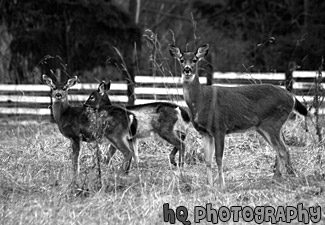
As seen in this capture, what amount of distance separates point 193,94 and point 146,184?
1283 mm

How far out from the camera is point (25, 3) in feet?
59.3

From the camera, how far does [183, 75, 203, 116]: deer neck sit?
336 inches

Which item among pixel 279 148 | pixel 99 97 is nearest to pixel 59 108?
pixel 99 97

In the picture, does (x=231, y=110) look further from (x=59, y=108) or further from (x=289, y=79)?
(x=289, y=79)

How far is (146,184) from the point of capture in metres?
7.93

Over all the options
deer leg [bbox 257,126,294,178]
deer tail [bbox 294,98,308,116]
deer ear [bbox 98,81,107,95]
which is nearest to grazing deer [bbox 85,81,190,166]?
deer ear [bbox 98,81,107,95]

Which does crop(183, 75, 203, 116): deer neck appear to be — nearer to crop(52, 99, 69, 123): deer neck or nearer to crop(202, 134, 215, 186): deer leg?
crop(202, 134, 215, 186): deer leg

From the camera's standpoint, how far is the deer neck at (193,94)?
28.0 feet

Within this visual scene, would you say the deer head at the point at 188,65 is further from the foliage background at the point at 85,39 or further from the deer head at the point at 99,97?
the foliage background at the point at 85,39

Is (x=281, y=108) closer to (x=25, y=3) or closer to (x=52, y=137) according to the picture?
(x=52, y=137)

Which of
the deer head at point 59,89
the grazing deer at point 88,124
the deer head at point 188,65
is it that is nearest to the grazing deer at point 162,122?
the grazing deer at point 88,124

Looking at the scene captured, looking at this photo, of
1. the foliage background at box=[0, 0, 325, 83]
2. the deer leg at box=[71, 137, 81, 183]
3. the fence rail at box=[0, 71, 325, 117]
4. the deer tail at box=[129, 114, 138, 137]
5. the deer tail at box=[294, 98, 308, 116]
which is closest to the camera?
the deer leg at box=[71, 137, 81, 183]

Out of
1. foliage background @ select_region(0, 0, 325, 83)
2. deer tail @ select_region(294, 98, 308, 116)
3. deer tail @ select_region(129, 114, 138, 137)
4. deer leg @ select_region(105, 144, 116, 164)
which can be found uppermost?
foliage background @ select_region(0, 0, 325, 83)

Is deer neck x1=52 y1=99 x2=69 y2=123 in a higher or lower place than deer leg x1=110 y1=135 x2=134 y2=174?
higher
